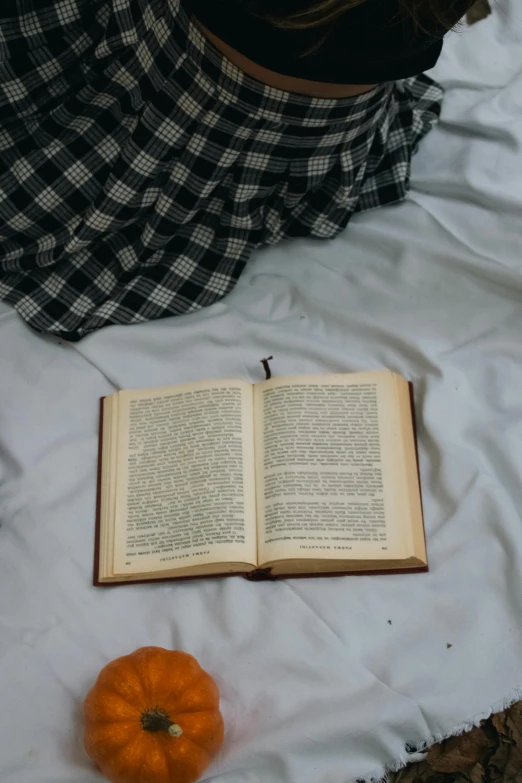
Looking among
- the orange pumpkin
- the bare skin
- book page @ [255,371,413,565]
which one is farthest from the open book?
the bare skin

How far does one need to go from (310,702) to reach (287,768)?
64 mm

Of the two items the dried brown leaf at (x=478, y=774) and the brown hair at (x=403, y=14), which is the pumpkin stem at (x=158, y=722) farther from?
the brown hair at (x=403, y=14)

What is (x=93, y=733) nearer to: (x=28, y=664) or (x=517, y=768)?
(x=28, y=664)

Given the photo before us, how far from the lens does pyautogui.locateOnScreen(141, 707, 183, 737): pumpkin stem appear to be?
65cm

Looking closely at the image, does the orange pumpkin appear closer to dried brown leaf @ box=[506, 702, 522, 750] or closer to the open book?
the open book

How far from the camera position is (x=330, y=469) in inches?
32.8

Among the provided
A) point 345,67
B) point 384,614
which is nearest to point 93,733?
point 384,614

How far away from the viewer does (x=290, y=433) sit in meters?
0.84

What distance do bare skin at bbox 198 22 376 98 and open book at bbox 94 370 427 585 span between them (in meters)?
0.31

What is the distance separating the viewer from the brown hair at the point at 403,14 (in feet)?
1.92

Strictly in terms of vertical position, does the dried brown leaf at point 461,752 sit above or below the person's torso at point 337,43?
below

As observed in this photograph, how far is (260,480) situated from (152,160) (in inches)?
14.9

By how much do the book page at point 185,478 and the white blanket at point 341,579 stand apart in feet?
0.13

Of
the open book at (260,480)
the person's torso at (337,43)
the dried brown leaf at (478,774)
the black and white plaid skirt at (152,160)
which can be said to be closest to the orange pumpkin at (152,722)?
the open book at (260,480)
